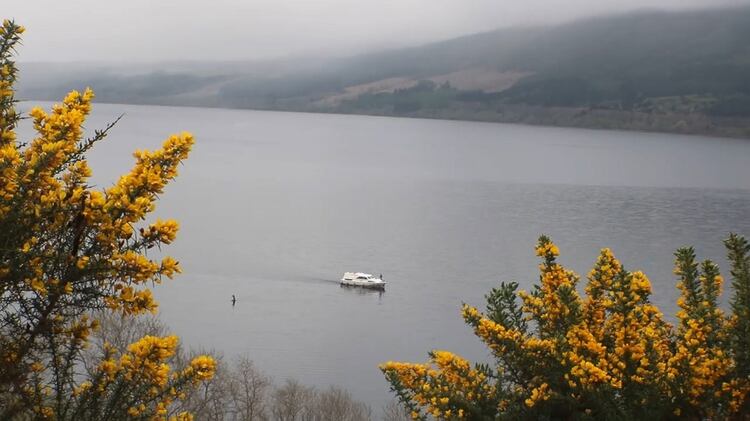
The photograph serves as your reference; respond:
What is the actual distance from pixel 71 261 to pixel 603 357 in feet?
13.6

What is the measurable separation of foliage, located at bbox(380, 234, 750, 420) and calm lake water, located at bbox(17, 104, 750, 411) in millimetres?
32228

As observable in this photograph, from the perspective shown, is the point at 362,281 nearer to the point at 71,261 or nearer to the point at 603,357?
the point at 603,357

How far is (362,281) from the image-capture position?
6212cm

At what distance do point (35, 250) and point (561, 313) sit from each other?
4253 millimetres

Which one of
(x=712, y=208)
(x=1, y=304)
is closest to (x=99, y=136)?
(x=1, y=304)

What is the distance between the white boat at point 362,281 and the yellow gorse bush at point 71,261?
186ft

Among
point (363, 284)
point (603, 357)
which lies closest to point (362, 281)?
point (363, 284)

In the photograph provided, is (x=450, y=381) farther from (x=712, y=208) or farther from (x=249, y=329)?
(x=712, y=208)

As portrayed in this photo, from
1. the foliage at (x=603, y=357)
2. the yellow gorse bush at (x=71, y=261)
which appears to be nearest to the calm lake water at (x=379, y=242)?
the foliage at (x=603, y=357)

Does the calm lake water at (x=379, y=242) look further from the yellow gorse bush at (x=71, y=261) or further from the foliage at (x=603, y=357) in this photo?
the yellow gorse bush at (x=71, y=261)

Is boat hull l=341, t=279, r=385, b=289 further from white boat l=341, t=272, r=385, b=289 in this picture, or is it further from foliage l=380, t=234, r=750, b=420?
foliage l=380, t=234, r=750, b=420

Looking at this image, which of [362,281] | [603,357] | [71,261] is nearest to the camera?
[71,261]

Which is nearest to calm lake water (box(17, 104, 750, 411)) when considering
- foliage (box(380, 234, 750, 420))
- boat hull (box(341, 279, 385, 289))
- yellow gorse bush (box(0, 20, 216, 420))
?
boat hull (box(341, 279, 385, 289))

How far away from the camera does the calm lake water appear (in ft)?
163
